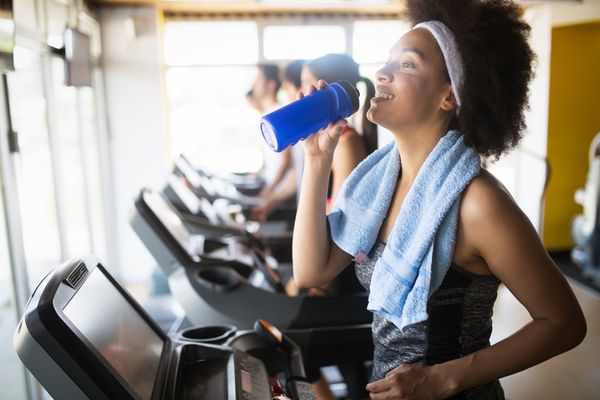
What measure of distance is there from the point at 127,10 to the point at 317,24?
176cm

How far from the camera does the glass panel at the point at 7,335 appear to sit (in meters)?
2.49

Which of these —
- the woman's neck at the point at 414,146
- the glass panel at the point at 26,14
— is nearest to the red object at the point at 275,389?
the woman's neck at the point at 414,146

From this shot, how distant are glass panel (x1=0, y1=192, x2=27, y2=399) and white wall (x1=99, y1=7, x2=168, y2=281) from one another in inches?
89.7

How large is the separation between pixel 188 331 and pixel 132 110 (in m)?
3.97

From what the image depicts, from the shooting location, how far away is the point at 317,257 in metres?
1.19

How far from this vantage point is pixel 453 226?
3.14 feet

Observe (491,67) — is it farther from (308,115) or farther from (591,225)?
(591,225)

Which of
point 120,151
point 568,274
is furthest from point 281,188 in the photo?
point 568,274

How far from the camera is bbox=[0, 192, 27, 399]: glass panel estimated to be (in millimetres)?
2491

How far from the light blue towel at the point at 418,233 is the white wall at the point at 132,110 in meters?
4.06

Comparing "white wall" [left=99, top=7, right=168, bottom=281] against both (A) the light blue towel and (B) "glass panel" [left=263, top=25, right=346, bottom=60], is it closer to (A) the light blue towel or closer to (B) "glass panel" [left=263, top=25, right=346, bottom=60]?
(B) "glass panel" [left=263, top=25, right=346, bottom=60]

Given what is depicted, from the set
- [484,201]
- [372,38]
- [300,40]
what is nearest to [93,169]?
[300,40]

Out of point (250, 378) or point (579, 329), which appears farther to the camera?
point (250, 378)

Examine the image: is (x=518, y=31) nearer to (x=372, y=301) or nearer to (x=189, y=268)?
(x=372, y=301)
